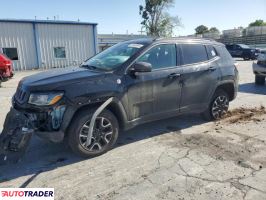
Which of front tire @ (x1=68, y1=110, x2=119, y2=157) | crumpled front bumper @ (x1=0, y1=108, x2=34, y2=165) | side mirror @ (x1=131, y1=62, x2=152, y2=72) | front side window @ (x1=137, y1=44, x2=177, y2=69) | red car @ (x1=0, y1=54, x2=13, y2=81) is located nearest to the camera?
crumpled front bumper @ (x1=0, y1=108, x2=34, y2=165)

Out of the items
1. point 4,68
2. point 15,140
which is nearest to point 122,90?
point 15,140

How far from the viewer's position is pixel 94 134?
4211 mm

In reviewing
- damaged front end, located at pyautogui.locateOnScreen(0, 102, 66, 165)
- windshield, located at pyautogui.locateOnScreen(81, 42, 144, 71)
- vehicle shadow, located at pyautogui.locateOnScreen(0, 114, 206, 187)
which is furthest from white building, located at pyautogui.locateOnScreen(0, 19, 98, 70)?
damaged front end, located at pyautogui.locateOnScreen(0, 102, 66, 165)

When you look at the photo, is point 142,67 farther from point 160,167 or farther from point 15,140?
point 15,140

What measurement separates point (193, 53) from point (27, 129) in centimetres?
342

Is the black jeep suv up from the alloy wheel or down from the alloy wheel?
up

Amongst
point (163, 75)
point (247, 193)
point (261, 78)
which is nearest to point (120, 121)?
point (163, 75)

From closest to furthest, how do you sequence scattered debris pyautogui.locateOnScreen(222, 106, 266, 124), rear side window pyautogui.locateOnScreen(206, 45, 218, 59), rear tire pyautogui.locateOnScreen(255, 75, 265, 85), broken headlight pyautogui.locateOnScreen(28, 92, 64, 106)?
broken headlight pyautogui.locateOnScreen(28, 92, 64, 106)
rear side window pyautogui.locateOnScreen(206, 45, 218, 59)
scattered debris pyautogui.locateOnScreen(222, 106, 266, 124)
rear tire pyautogui.locateOnScreen(255, 75, 265, 85)

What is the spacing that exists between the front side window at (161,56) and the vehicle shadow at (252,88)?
5.80 metres

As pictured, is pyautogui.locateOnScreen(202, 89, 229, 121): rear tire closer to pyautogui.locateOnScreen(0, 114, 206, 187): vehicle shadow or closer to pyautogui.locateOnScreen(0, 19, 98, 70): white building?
pyautogui.locateOnScreen(0, 114, 206, 187): vehicle shadow

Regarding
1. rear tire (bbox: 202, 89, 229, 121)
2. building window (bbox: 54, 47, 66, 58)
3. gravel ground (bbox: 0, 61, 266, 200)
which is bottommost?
gravel ground (bbox: 0, 61, 266, 200)

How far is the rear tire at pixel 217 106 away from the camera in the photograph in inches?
235

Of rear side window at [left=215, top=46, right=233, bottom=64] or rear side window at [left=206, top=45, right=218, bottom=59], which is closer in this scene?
rear side window at [left=206, top=45, right=218, bottom=59]

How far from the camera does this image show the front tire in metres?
3.97
